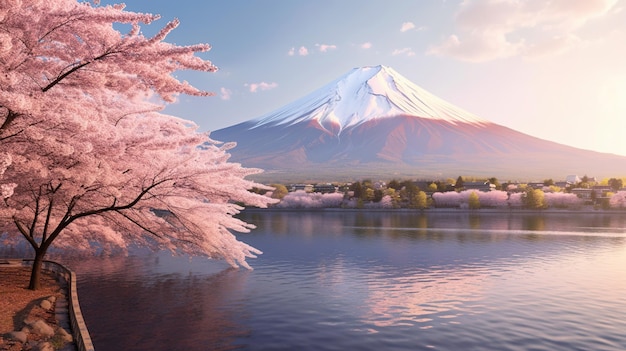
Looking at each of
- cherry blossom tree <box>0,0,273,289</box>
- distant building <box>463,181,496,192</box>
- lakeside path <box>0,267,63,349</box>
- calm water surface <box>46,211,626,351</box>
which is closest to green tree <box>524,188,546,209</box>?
distant building <box>463,181,496,192</box>

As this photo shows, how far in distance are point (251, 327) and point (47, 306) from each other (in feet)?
24.8

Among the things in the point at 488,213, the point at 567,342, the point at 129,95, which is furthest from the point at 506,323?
the point at 488,213

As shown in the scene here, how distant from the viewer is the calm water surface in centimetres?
1920

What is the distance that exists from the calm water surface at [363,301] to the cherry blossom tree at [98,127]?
3.75 metres

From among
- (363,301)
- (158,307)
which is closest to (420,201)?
(363,301)

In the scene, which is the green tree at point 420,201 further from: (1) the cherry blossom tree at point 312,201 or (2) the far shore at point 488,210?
(1) the cherry blossom tree at point 312,201

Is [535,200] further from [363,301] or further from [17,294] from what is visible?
[17,294]

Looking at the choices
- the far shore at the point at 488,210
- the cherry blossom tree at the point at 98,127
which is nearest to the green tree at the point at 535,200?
the far shore at the point at 488,210

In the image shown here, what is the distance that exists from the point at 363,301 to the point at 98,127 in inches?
696

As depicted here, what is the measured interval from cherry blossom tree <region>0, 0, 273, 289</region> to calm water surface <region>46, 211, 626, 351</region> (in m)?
3.75

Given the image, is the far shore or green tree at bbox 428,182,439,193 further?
green tree at bbox 428,182,439,193

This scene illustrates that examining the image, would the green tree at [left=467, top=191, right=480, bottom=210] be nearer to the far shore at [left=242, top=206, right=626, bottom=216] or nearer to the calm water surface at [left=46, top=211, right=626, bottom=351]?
the far shore at [left=242, top=206, right=626, bottom=216]

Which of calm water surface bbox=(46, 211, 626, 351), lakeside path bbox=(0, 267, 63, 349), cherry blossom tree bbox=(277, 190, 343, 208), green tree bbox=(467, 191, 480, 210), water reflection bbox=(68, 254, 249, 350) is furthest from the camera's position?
cherry blossom tree bbox=(277, 190, 343, 208)

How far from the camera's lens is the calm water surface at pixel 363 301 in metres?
19.2
